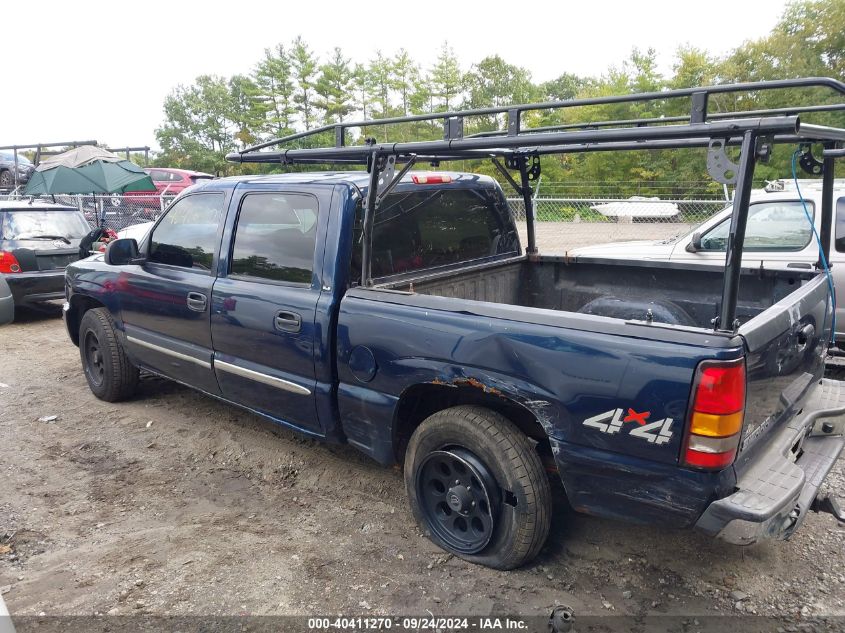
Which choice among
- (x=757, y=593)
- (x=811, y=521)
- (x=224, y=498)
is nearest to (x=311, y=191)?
(x=224, y=498)

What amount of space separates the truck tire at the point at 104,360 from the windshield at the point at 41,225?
162 inches

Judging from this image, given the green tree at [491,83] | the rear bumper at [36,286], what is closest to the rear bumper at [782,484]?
the rear bumper at [36,286]

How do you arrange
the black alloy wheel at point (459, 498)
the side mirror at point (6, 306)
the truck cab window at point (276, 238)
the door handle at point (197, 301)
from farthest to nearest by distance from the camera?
the door handle at point (197, 301)
the side mirror at point (6, 306)
the truck cab window at point (276, 238)
the black alloy wheel at point (459, 498)

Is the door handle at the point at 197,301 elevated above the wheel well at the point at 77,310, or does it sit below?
above

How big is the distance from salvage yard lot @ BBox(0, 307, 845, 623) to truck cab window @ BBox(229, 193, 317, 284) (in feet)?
4.31

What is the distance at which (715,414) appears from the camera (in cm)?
227

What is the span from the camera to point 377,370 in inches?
126

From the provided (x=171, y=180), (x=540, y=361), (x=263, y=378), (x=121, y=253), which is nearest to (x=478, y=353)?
(x=540, y=361)

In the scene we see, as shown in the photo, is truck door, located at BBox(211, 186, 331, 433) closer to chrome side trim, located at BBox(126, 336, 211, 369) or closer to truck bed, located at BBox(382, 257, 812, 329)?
chrome side trim, located at BBox(126, 336, 211, 369)

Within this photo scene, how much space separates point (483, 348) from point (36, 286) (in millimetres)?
7921

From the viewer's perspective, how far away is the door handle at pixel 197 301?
4.05 meters

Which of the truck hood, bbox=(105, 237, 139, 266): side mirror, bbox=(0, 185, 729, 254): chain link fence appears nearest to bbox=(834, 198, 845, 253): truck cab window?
the truck hood

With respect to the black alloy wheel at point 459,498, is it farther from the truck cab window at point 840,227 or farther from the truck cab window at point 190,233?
the truck cab window at point 840,227

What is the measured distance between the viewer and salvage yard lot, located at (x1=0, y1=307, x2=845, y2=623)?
2.84 metres
